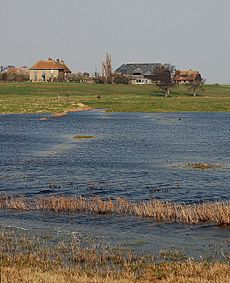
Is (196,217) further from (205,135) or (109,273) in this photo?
(205,135)

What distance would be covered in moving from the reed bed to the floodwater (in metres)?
0.69

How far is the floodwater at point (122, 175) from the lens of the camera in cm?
2350

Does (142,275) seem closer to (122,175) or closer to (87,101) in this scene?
(122,175)

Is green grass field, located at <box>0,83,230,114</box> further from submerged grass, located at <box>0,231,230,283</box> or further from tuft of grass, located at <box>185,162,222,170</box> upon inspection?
submerged grass, located at <box>0,231,230,283</box>

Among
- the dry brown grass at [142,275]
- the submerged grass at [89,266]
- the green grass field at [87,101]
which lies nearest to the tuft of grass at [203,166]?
the submerged grass at [89,266]

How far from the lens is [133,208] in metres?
27.4

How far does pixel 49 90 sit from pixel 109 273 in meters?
162

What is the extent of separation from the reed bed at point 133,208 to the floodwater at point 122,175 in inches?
27.3

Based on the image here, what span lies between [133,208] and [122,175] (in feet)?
39.0

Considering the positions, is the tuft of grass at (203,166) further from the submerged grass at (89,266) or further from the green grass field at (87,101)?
the green grass field at (87,101)

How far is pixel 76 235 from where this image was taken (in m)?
23.4

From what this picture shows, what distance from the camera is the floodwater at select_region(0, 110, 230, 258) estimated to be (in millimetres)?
23500

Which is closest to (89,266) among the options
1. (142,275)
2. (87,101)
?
(142,275)

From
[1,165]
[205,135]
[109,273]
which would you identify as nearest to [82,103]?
[205,135]
